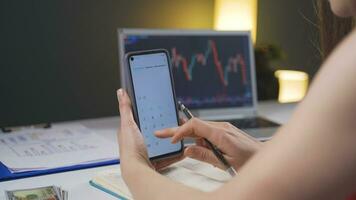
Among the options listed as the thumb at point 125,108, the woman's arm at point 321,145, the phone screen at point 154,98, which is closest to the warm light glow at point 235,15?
the phone screen at point 154,98

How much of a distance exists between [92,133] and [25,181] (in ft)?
1.09

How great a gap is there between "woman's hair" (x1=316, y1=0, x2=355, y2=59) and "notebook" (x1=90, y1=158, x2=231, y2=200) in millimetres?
282

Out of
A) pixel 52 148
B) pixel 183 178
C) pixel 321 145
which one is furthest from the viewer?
pixel 52 148

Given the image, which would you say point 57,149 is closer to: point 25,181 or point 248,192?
point 25,181

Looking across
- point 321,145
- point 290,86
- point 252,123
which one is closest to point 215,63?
point 252,123

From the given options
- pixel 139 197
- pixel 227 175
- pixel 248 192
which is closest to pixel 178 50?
pixel 227 175

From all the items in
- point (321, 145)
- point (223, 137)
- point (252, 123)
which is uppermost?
point (321, 145)

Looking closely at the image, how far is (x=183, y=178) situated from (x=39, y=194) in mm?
238

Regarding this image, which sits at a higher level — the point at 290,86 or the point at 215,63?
the point at 215,63

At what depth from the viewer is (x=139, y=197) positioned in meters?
0.65

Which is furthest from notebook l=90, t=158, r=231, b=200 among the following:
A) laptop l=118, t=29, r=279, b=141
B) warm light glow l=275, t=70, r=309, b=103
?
warm light glow l=275, t=70, r=309, b=103

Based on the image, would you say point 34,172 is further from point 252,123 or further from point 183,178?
point 252,123

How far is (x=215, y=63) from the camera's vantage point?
4.59ft

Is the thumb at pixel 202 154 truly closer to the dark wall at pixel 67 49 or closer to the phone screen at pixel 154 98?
the phone screen at pixel 154 98
